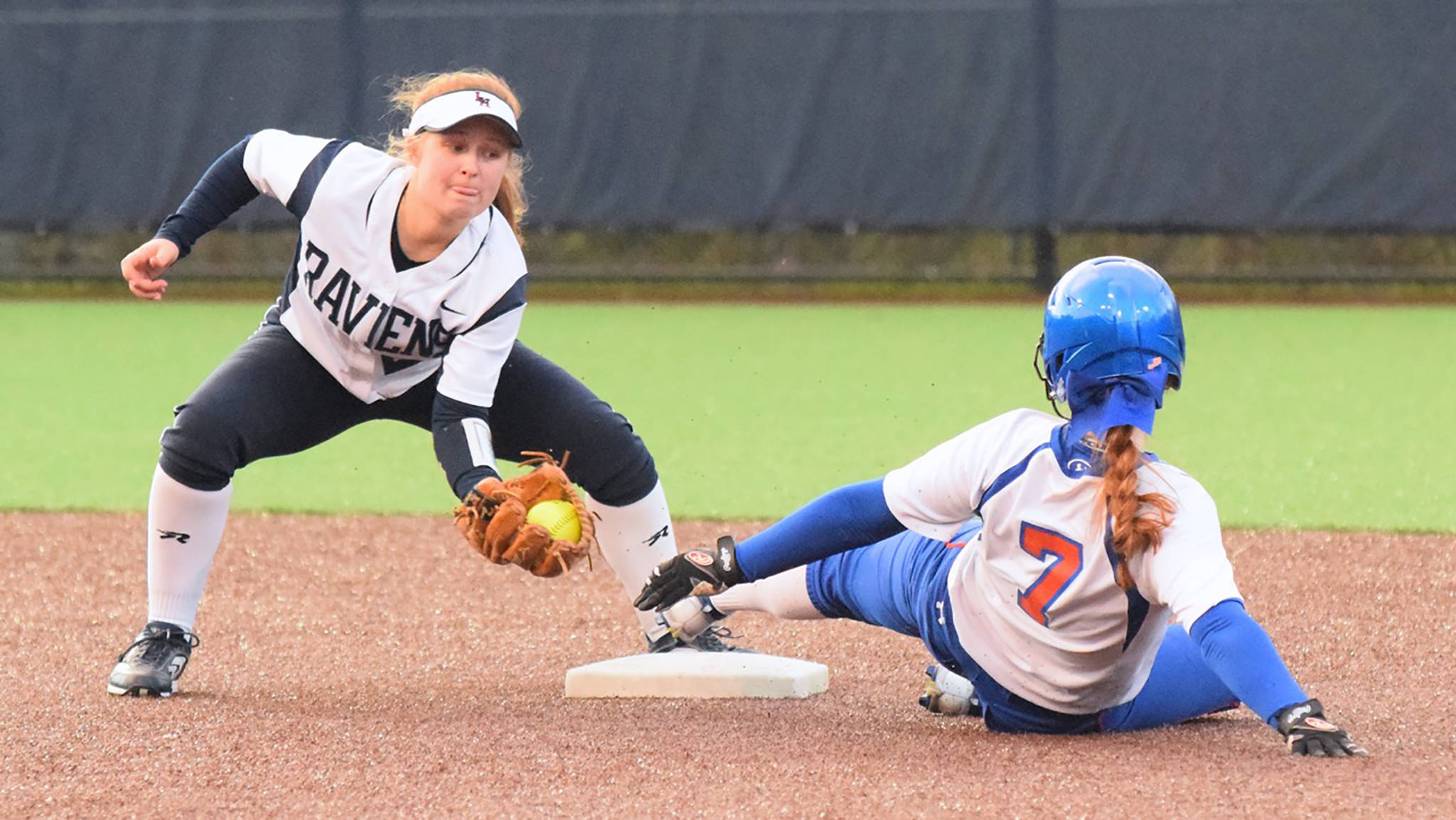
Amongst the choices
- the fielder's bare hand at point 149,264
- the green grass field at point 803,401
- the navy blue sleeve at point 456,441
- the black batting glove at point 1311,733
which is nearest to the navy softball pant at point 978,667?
the black batting glove at point 1311,733

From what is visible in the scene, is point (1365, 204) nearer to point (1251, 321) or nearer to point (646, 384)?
→ point (1251, 321)

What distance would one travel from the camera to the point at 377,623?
14.2ft

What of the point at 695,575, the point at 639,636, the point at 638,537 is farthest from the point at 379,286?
the point at 639,636

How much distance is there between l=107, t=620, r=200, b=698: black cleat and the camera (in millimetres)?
3494

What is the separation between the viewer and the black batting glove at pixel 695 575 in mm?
3129

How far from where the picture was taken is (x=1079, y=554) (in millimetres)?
2959

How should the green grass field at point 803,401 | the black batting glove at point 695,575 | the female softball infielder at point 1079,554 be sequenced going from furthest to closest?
1. the green grass field at point 803,401
2. the black batting glove at point 695,575
3. the female softball infielder at point 1079,554

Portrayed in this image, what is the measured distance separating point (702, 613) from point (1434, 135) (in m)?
8.36

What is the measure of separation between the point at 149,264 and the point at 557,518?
36.9 inches

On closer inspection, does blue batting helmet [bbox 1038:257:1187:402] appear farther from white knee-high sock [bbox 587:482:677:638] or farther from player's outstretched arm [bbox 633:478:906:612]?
white knee-high sock [bbox 587:482:677:638]

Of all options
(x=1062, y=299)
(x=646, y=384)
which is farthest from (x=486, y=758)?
(x=646, y=384)

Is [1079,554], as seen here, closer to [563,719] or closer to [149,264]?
[563,719]

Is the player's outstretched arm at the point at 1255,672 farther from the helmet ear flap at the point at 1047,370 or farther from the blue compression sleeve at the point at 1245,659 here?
the helmet ear flap at the point at 1047,370

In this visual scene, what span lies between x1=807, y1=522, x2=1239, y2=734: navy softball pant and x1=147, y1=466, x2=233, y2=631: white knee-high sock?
1.25 meters
